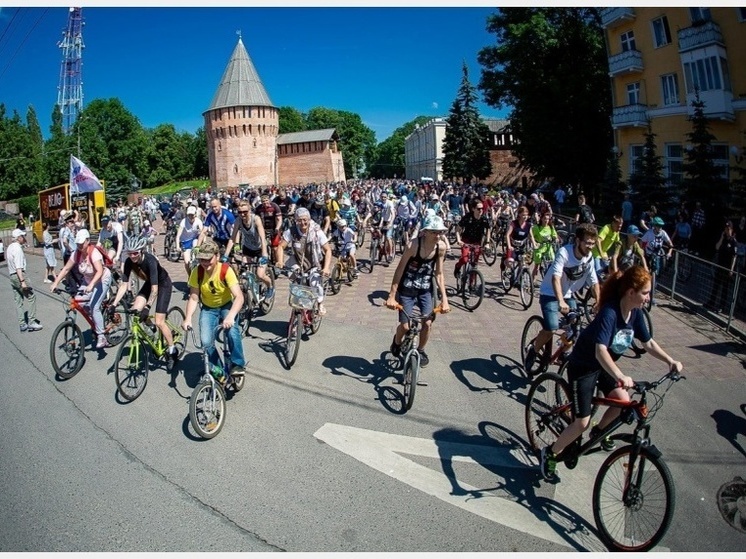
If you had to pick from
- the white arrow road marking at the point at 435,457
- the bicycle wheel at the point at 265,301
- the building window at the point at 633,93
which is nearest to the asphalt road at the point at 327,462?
the white arrow road marking at the point at 435,457

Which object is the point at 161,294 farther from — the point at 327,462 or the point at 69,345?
the point at 327,462

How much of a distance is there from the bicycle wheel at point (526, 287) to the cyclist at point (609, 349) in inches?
245

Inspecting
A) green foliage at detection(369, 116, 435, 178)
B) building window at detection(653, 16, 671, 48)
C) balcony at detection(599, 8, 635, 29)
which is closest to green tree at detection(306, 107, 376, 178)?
green foliage at detection(369, 116, 435, 178)

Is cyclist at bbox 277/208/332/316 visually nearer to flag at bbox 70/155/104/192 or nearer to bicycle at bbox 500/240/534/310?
bicycle at bbox 500/240/534/310

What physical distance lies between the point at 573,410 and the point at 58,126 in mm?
100637

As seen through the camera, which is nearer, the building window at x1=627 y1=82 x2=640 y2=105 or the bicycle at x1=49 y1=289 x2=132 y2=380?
the bicycle at x1=49 y1=289 x2=132 y2=380

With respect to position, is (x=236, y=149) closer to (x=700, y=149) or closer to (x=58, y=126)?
(x=58, y=126)

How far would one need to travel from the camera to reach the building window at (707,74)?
2078cm

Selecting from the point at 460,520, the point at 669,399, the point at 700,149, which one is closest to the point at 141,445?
the point at 460,520

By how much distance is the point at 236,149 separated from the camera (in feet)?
273

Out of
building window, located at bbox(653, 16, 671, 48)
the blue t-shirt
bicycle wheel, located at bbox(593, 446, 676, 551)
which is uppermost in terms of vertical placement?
building window, located at bbox(653, 16, 671, 48)

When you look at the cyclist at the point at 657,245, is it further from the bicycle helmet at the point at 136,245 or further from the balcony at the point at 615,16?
the balcony at the point at 615,16

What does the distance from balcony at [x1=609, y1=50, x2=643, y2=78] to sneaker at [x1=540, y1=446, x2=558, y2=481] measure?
93.2 ft

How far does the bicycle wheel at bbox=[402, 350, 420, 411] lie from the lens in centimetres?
545
